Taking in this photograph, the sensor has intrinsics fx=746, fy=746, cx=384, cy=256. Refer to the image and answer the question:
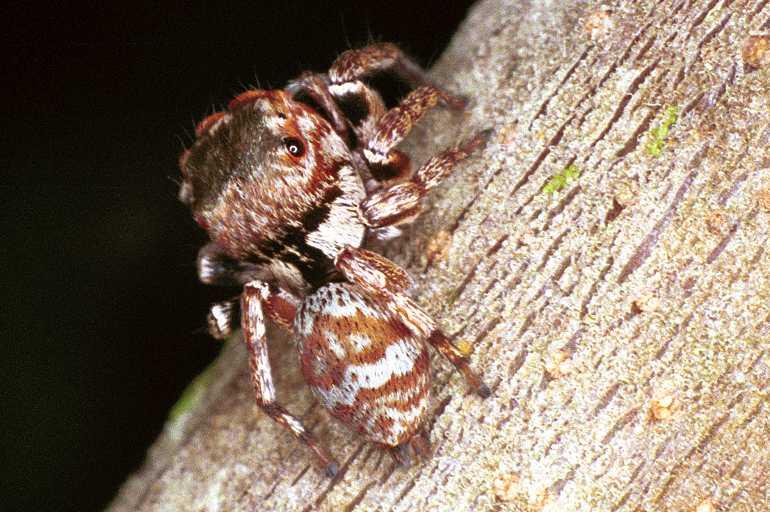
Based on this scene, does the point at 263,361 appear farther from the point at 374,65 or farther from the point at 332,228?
the point at 374,65

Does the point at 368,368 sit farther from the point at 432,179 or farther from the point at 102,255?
the point at 102,255

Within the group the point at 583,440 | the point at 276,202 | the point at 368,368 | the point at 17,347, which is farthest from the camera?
the point at 17,347

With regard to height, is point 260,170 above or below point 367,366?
above

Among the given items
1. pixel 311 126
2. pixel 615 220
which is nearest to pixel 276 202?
pixel 311 126

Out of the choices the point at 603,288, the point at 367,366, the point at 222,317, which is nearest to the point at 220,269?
the point at 222,317

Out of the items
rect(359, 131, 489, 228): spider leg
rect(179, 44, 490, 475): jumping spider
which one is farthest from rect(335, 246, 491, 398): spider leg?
rect(359, 131, 489, 228): spider leg

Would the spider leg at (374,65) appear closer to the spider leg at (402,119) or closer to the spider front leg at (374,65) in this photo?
the spider front leg at (374,65)
